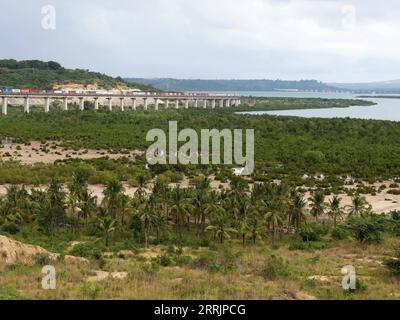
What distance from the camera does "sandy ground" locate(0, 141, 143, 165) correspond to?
273 feet

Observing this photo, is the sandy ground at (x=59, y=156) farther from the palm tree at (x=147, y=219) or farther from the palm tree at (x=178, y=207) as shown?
the palm tree at (x=147, y=219)

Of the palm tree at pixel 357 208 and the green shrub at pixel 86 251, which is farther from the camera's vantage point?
the palm tree at pixel 357 208

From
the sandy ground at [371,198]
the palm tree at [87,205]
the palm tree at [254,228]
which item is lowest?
the sandy ground at [371,198]

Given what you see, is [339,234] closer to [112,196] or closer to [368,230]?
[368,230]

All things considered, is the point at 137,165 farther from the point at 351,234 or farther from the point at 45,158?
the point at 351,234

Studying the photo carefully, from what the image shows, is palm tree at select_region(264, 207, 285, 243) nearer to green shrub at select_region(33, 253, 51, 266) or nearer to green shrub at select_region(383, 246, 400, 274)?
green shrub at select_region(383, 246, 400, 274)

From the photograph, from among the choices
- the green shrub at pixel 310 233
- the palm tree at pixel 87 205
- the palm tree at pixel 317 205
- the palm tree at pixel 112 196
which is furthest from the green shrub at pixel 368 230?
the palm tree at pixel 87 205

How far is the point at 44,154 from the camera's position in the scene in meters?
88.8

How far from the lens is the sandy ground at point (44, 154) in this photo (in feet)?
273

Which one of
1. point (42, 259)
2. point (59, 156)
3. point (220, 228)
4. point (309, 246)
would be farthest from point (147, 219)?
point (59, 156)

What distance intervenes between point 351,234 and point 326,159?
43106mm
